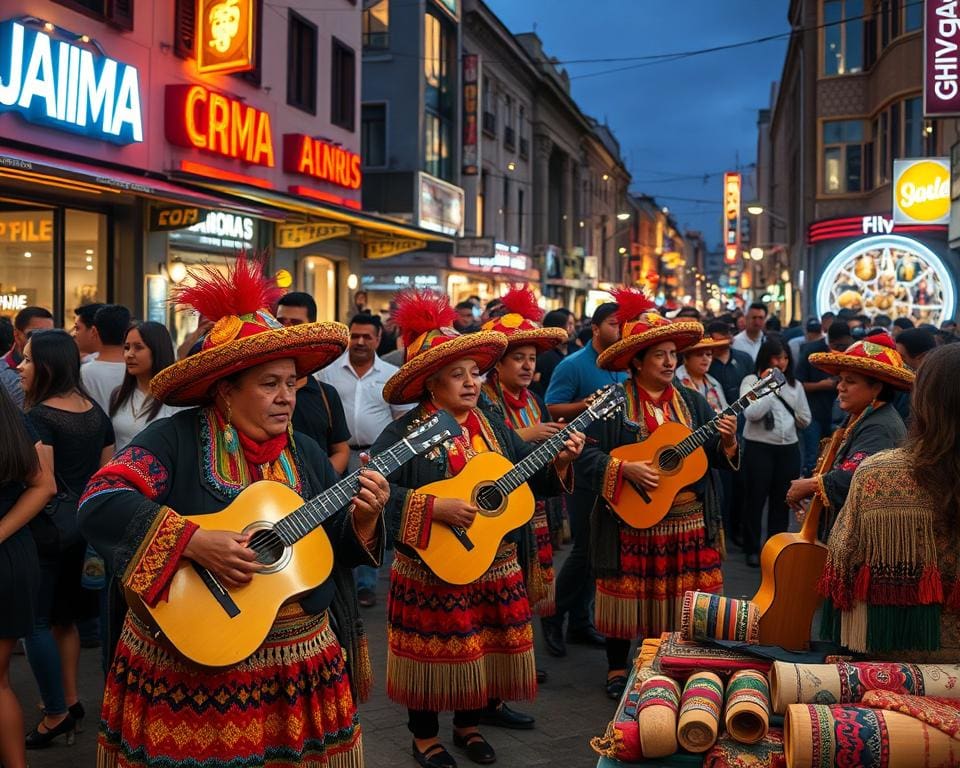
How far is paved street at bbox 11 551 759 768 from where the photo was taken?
4965mm

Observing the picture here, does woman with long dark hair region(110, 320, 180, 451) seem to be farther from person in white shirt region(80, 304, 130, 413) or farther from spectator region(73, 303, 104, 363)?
spectator region(73, 303, 104, 363)

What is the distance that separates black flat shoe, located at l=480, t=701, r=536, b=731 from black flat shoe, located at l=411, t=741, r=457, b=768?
547 millimetres

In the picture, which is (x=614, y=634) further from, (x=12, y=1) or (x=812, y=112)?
(x=812, y=112)

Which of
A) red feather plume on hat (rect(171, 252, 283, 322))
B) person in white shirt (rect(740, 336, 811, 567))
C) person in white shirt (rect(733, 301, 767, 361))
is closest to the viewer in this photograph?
red feather plume on hat (rect(171, 252, 283, 322))

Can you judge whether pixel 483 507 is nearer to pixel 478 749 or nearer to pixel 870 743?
pixel 478 749

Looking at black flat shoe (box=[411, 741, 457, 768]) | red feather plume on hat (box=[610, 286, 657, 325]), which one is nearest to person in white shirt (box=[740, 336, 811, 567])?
red feather plume on hat (box=[610, 286, 657, 325])

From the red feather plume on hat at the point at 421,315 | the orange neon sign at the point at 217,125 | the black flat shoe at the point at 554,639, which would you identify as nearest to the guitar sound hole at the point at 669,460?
the red feather plume on hat at the point at 421,315

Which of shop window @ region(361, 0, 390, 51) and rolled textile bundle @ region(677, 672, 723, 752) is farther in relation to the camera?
shop window @ region(361, 0, 390, 51)

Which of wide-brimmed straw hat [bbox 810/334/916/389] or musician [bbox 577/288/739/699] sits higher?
wide-brimmed straw hat [bbox 810/334/916/389]

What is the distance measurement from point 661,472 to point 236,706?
303 cm

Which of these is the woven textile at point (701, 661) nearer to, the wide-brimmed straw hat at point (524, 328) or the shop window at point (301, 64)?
the wide-brimmed straw hat at point (524, 328)

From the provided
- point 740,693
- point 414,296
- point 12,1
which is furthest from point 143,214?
point 740,693

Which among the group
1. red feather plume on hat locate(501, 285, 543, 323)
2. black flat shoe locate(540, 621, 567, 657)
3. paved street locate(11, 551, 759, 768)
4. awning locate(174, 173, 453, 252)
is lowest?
paved street locate(11, 551, 759, 768)

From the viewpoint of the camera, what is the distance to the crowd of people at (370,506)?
3.16 metres
